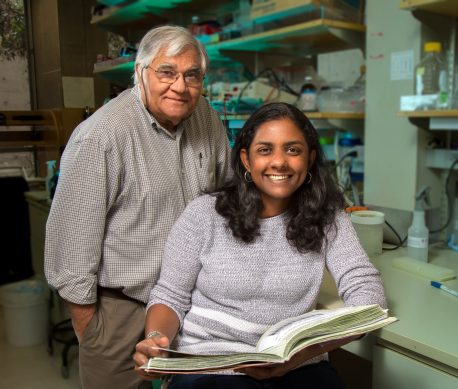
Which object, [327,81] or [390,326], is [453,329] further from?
[327,81]

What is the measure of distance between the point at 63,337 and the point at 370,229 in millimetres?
2164

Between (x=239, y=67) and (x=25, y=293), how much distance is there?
1862 millimetres

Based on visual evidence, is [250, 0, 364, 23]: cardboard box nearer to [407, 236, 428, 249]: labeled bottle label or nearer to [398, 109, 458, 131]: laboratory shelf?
[398, 109, 458, 131]: laboratory shelf

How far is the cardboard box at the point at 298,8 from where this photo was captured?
2.00 metres

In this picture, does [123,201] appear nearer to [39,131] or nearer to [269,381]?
[269,381]

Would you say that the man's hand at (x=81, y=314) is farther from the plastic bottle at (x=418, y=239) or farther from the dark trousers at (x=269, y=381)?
the plastic bottle at (x=418, y=239)

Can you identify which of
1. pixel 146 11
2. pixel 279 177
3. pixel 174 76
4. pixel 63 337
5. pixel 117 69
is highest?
pixel 146 11

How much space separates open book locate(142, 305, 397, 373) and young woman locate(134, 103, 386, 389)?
0.18 m

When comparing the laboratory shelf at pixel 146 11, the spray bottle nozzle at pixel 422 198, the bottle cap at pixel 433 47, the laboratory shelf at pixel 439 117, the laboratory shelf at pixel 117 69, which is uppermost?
the laboratory shelf at pixel 146 11

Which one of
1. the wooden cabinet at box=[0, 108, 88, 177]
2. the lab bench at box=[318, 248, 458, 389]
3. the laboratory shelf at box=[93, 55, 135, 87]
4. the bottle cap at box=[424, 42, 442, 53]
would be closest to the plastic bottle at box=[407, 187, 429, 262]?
the lab bench at box=[318, 248, 458, 389]

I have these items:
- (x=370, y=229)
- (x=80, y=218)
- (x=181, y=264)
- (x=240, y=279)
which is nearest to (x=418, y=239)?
(x=370, y=229)

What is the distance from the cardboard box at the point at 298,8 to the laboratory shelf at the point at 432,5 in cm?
44

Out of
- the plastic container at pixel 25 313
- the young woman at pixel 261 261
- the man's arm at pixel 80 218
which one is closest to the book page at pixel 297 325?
the young woman at pixel 261 261

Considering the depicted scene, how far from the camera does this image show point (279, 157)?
1273 millimetres
